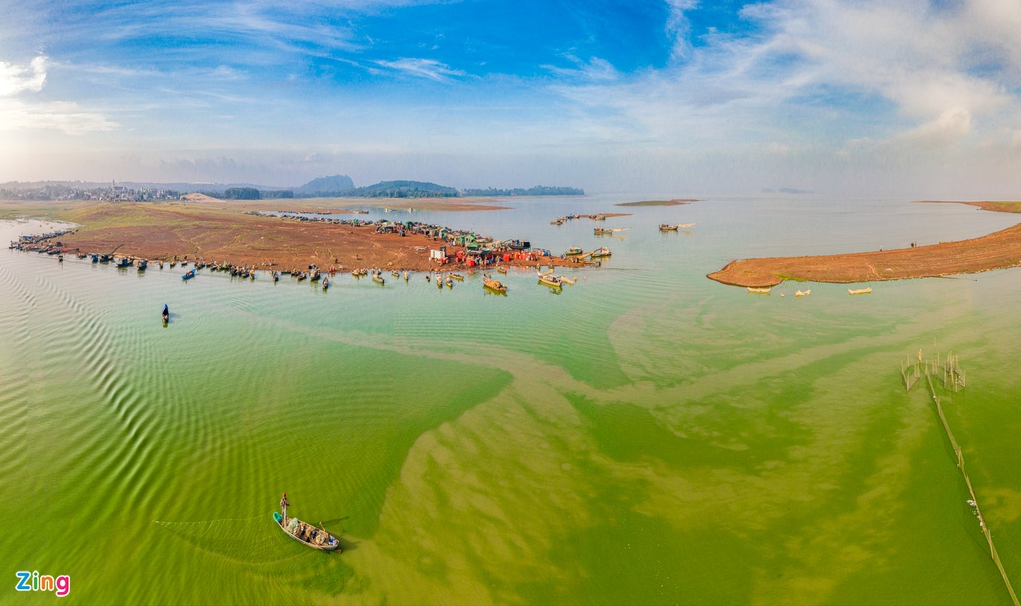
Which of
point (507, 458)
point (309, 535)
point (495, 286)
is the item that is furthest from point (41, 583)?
point (495, 286)

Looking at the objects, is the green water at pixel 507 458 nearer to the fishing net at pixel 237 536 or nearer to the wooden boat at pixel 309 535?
the fishing net at pixel 237 536

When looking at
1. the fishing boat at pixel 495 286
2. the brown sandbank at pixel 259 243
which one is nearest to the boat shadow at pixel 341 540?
the fishing boat at pixel 495 286

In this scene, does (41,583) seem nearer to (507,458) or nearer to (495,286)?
(507,458)

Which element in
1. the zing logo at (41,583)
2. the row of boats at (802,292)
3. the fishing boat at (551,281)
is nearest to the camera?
the zing logo at (41,583)

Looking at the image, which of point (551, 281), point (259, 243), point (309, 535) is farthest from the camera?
point (259, 243)

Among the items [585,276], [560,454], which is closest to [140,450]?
[560,454]

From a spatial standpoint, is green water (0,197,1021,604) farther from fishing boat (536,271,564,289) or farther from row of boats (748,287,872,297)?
fishing boat (536,271,564,289)

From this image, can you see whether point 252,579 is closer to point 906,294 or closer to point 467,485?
point 467,485
